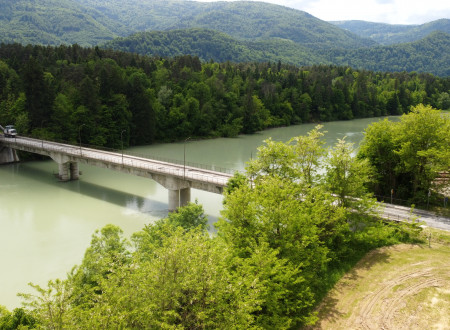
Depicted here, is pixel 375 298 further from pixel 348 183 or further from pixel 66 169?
pixel 66 169

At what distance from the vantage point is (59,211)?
132 ft

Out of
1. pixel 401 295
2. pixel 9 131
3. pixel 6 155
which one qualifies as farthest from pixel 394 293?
pixel 9 131

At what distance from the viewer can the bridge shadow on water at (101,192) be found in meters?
41.2

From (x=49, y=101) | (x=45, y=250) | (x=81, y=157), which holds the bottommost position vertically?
(x=45, y=250)

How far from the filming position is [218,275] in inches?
588

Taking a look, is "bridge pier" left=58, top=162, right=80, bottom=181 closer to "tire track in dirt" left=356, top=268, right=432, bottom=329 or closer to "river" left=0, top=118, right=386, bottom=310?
"river" left=0, top=118, right=386, bottom=310

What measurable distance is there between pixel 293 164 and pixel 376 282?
11.1 meters

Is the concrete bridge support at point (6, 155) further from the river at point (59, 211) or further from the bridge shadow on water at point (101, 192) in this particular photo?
the bridge shadow on water at point (101, 192)

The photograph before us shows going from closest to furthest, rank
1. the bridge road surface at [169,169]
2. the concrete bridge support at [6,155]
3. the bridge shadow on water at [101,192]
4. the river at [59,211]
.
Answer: the river at [59,211]
the bridge road surface at [169,169]
the bridge shadow on water at [101,192]
the concrete bridge support at [6,155]

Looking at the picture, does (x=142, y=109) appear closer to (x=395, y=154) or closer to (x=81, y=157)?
(x=81, y=157)

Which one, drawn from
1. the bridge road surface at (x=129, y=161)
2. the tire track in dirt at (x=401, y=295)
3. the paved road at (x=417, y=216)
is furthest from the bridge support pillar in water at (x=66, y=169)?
the tire track in dirt at (x=401, y=295)

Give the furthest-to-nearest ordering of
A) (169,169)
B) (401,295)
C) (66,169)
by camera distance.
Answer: (66,169)
(169,169)
(401,295)

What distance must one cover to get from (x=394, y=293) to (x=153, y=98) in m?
74.6

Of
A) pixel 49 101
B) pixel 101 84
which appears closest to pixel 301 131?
pixel 101 84
